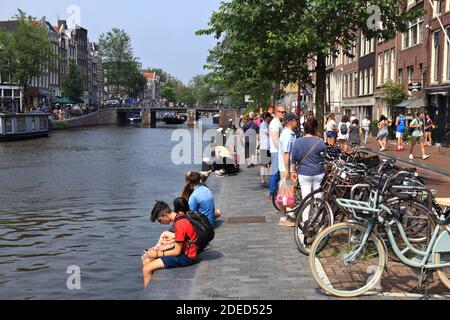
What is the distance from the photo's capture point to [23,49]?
6888cm

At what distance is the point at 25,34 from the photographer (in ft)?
226

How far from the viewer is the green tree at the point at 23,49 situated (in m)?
68.4

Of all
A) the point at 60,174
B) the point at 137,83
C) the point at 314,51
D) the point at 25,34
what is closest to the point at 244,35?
the point at 314,51

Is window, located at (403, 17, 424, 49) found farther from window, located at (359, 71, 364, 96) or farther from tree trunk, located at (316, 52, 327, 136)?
tree trunk, located at (316, 52, 327, 136)

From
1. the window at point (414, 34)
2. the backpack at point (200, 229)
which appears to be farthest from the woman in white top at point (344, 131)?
the backpack at point (200, 229)

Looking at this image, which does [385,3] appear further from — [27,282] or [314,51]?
[27,282]

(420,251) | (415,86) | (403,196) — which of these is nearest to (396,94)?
(415,86)

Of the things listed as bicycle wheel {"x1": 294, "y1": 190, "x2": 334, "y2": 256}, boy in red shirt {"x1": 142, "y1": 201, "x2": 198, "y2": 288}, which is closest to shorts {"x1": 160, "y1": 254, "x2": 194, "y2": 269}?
boy in red shirt {"x1": 142, "y1": 201, "x2": 198, "y2": 288}

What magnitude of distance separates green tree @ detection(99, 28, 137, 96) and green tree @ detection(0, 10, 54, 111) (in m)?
52.5

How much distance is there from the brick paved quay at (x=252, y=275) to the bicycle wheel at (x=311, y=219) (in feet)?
0.62

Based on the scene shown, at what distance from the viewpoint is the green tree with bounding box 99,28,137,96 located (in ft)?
404

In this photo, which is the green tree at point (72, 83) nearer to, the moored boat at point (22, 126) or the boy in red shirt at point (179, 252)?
the moored boat at point (22, 126)

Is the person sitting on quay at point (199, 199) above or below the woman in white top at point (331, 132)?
below

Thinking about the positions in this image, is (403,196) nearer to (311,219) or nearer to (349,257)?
(349,257)
